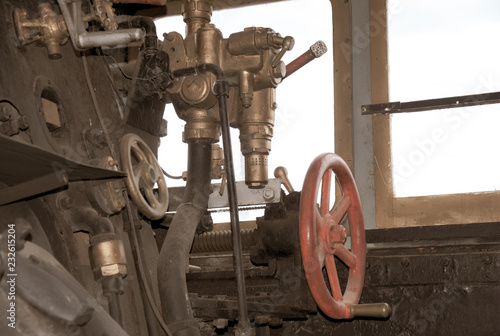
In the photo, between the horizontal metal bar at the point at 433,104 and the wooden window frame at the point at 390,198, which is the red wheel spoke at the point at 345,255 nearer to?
the wooden window frame at the point at 390,198

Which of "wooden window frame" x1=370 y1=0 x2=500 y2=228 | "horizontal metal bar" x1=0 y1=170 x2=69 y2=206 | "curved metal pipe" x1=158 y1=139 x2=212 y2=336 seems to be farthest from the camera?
Result: "wooden window frame" x1=370 y1=0 x2=500 y2=228

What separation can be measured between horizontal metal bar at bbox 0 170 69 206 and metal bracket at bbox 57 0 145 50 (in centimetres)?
37

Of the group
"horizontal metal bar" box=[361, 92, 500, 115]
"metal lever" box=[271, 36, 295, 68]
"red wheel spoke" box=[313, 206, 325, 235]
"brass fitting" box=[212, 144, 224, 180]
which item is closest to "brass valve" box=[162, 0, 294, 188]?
"metal lever" box=[271, 36, 295, 68]

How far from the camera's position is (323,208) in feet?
6.87

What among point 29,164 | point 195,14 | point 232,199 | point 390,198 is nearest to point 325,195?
point 232,199

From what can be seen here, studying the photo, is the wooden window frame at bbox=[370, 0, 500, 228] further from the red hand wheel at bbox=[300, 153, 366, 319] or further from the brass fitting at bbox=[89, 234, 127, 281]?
the brass fitting at bbox=[89, 234, 127, 281]

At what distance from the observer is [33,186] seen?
129 cm

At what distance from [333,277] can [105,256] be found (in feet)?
2.51

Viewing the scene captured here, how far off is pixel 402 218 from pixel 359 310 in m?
0.90

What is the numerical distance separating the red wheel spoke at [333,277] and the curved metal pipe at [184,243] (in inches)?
16.2

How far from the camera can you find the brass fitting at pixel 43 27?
1558 mm

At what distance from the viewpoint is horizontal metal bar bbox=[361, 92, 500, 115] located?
109 inches

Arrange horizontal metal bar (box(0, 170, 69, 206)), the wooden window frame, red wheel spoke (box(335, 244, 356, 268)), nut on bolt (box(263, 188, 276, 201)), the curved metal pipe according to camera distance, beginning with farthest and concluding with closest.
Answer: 1. the wooden window frame
2. nut on bolt (box(263, 188, 276, 201))
3. red wheel spoke (box(335, 244, 356, 268))
4. the curved metal pipe
5. horizontal metal bar (box(0, 170, 69, 206))

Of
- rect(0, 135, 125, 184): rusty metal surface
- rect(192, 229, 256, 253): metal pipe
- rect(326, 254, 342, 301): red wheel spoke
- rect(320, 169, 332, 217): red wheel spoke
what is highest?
rect(0, 135, 125, 184): rusty metal surface
